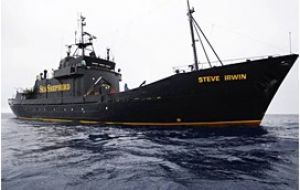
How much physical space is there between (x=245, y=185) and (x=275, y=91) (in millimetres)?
11527

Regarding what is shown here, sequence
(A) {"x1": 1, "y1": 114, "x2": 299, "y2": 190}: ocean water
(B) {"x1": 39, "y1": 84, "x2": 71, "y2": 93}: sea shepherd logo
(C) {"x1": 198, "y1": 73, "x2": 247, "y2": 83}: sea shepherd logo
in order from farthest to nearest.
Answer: (B) {"x1": 39, "y1": 84, "x2": 71, "y2": 93}: sea shepherd logo, (C) {"x1": 198, "y1": 73, "x2": 247, "y2": 83}: sea shepherd logo, (A) {"x1": 1, "y1": 114, "x2": 299, "y2": 190}: ocean water

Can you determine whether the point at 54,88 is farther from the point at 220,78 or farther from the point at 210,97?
the point at 220,78

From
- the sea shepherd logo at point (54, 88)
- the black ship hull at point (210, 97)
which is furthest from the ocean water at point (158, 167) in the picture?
the sea shepherd logo at point (54, 88)

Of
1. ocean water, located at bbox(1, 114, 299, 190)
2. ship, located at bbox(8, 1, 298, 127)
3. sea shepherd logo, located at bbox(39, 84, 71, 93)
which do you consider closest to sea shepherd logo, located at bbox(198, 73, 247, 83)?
ship, located at bbox(8, 1, 298, 127)

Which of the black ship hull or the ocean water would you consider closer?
the ocean water

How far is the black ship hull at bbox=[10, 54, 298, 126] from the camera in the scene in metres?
13.4

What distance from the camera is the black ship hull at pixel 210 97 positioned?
1339 centimetres

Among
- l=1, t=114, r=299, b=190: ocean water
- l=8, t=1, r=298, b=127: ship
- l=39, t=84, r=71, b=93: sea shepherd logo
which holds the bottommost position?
l=1, t=114, r=299, b=190: ocean water

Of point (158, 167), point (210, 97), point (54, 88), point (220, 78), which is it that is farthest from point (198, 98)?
point (54, 88)

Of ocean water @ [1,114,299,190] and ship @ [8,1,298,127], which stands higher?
ship @ [8,1,298,127]

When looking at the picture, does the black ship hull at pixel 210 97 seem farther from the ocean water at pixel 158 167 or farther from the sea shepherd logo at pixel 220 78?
the ocean water at pixel 158 167

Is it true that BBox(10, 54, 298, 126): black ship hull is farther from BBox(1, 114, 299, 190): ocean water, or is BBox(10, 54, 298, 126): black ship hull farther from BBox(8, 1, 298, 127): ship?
BBox(1, 114, 299, 190): ocean water

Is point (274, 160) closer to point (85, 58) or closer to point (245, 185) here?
point (245, 185)

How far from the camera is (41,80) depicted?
28641 millimetres
